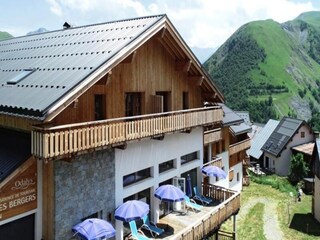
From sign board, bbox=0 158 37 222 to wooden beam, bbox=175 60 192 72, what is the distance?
9.51 meters

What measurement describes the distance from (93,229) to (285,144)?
146 ft

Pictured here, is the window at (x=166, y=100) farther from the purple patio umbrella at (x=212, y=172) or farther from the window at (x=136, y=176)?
the purple patio umbrella at (x=212, y=172)

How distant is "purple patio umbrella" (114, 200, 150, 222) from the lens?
14.9 metres

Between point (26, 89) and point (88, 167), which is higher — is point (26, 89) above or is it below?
above

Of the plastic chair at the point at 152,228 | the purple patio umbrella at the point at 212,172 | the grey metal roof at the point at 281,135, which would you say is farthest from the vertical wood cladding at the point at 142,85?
the grey metal roof at the point at 281,135

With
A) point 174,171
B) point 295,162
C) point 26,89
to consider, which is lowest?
point 295,162

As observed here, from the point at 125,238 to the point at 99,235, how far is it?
12.3 feet

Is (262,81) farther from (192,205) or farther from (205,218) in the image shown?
(205,218)

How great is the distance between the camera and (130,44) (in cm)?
1450

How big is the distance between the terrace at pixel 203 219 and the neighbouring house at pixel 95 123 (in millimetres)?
92

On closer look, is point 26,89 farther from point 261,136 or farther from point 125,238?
point 261,136

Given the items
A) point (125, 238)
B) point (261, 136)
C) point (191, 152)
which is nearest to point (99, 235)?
point (125, 238)

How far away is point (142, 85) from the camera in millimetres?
17500

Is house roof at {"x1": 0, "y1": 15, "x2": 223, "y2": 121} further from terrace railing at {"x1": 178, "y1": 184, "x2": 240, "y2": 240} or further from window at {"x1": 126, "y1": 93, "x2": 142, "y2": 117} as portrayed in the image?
terrace railing at {"x1": 178, "y1": 184, "x2": 240, "y2": 240}
